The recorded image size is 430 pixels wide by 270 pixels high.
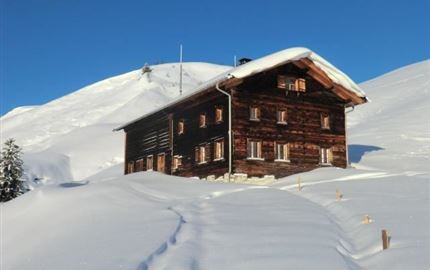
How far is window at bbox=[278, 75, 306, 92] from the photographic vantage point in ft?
106

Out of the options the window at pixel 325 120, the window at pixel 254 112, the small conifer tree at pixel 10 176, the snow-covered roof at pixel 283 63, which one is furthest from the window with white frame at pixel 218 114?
the small conifer tree at pixel 10 176

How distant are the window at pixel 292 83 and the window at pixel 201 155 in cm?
575

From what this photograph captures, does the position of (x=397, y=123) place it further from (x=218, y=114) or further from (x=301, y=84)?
(x=218, y=114)

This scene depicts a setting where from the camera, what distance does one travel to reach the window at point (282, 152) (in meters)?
31.2

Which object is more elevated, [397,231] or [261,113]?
[261,113]

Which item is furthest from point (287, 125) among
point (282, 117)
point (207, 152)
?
point (207, 152)

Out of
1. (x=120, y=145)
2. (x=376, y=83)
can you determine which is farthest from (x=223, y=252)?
(x=376, y=83)

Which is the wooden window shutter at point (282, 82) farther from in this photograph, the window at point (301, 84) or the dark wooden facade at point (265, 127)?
the window at point (301, 84)

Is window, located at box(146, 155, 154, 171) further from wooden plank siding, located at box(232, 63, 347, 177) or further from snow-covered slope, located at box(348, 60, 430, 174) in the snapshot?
snow-covered slope, located at box(348, 60, 430, 174)

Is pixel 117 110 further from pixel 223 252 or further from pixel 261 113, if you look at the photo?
pixel 223 252

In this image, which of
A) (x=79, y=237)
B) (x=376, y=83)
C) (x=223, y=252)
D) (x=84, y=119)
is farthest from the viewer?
(x=84, y=119)

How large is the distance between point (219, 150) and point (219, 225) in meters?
16.5

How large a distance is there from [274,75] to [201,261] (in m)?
22.0

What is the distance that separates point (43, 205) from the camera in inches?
670
